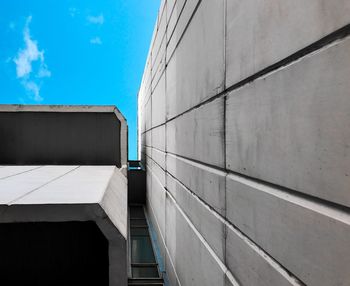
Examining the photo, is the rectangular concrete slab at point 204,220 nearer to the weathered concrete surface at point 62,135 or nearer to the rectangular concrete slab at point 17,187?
the rectangular concrete slab at point 17,187

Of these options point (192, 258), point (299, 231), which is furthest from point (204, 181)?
point (299, 231)

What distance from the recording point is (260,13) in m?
1.81

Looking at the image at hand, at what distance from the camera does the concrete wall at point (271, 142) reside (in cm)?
123

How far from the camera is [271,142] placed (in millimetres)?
1724

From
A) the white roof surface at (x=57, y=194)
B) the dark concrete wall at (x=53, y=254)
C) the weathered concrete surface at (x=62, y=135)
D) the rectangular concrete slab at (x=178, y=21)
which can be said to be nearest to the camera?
the white roof surface at (x=57, y=194)

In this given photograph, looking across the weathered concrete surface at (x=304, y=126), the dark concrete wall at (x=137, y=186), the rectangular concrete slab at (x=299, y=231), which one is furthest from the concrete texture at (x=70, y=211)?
the dark concrete wall at (x=137, y=186)

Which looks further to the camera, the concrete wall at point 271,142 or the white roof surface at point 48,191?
the white roof surface at point 48,191

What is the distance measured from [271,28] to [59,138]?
777cm

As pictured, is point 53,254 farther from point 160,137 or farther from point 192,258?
point 192,258

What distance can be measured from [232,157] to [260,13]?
3.20 feet

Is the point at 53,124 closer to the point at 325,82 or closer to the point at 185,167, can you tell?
the point at 185,167

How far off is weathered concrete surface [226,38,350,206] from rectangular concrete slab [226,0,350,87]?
89 mm

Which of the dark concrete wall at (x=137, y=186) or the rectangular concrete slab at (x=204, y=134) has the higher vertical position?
the rectangular concrete slab at (x=204, y=134)

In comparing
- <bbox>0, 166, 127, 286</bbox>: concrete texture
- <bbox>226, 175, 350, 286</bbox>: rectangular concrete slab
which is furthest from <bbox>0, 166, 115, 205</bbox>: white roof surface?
<bbox>226, 175, 350, 286</bbox>: rectangular concrete slab
